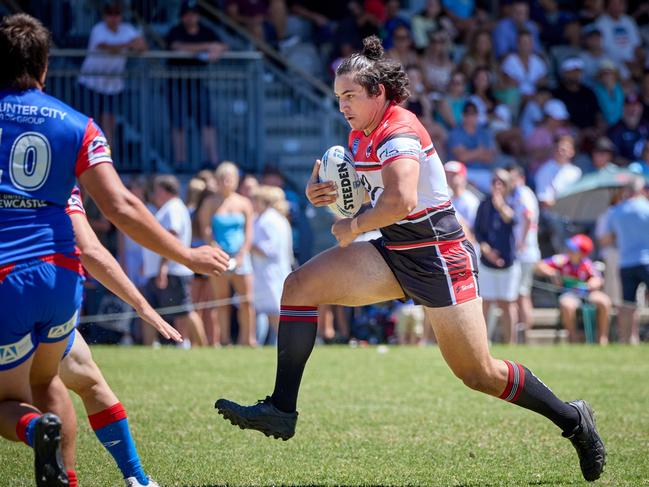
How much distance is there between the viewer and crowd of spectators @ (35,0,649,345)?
46.3 ft

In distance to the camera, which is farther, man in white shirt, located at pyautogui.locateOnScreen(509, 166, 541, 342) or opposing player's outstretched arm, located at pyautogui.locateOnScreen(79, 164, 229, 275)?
man in white shirt, located at pyautogui.locateOnScreen(509, 166, 541, 342)

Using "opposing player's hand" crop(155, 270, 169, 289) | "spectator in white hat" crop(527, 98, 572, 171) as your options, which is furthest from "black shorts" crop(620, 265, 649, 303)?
"opposing player's hand" crop(155, 270, 169, 289)

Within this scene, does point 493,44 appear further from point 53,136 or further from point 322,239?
point 53,136

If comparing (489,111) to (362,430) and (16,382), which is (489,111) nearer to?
(362,430)

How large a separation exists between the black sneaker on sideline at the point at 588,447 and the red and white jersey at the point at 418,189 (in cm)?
121

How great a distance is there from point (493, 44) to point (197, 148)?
6.02 metres

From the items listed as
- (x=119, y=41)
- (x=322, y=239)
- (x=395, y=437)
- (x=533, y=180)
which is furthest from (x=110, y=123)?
(x=395, y=437)

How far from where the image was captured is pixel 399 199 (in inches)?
205

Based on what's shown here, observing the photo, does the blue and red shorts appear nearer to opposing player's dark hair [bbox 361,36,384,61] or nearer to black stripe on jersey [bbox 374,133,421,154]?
black stripe on jersey [bbox 374,133,421,154]

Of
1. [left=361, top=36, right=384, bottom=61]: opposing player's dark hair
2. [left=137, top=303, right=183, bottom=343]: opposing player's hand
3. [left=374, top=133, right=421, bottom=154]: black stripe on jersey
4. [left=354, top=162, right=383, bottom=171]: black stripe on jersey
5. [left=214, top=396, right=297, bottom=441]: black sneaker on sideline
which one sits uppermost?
[left=361, top=36, right=384, bottom=61]: opposing player's dark hair

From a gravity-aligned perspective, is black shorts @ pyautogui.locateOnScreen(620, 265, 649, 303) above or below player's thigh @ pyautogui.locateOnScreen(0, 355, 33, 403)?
below

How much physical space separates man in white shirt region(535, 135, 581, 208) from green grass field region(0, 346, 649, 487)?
5079mm

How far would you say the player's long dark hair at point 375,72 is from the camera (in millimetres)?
5598

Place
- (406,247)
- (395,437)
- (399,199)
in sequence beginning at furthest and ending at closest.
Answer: (395,437)
(406,247)
(399,199)
